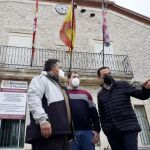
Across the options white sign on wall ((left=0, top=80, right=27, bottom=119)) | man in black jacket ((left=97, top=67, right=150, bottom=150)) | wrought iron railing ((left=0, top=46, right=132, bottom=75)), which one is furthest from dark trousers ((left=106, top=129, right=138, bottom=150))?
wrought iron railing ((left=0, top=46, right=132, bottom=75))

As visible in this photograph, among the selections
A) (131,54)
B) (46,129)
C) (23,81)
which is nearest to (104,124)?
(46,129)

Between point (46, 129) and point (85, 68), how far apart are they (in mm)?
8416

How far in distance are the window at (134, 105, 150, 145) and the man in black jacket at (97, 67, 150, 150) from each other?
6.41 metres

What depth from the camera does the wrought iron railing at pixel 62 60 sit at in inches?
422

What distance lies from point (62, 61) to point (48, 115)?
825cm

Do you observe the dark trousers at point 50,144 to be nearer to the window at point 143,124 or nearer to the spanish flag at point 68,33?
the spanish flag at point 68,33

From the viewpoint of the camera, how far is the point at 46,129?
288 cm

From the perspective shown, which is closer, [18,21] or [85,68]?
[85,68]

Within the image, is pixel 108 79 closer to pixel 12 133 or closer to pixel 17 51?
pixel 12 133

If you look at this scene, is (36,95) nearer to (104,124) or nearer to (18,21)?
(104,124)

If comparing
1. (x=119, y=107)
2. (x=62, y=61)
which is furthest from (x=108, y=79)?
(x=62, y=61)

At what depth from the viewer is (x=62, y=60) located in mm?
11320

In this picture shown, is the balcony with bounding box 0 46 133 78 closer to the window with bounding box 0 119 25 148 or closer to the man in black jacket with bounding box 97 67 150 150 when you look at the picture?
the window with bounding box 0 119 25 148

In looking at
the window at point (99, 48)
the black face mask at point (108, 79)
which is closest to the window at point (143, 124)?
the window at point (99, 48)
